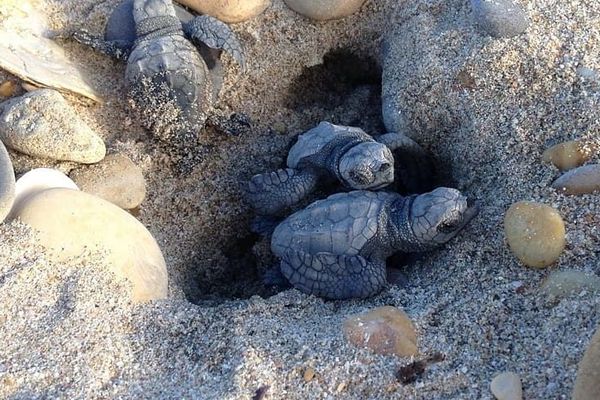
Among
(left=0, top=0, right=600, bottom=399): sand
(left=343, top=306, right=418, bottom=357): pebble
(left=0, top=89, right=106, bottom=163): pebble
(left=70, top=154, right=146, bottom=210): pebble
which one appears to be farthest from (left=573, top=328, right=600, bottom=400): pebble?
(left=0, top=89, right=106, bottom=163): pebble

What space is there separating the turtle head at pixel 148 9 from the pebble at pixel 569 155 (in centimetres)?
161

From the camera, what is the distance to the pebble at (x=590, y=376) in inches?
57.3

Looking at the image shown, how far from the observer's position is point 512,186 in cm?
217

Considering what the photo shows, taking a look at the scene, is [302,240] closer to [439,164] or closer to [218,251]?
[218,251]

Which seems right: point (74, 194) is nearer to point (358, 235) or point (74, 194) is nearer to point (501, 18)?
point (358, 235)

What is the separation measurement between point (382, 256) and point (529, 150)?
631 millimetres

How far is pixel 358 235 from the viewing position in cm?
223

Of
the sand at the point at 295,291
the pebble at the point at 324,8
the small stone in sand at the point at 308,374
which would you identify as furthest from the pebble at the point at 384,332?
the pebble at the point at 324,8

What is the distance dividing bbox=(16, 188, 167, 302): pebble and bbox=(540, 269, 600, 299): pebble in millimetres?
1202

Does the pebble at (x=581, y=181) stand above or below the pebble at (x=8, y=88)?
above

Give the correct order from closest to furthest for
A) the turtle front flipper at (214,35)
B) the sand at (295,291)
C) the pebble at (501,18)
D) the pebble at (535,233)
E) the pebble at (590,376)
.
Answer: the pebble at (590,376) < the sand at (295,291) < the pebble at (535,233) < the pebble at (501,18) < the turtle front flipper at (214,35)

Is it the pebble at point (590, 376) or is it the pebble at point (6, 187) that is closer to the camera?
Answer: the pebble at point (590, 376)

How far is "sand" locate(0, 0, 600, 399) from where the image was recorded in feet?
5.69

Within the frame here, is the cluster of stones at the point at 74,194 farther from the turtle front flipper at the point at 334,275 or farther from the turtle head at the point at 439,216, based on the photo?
the turtle head at the point at 439,216
